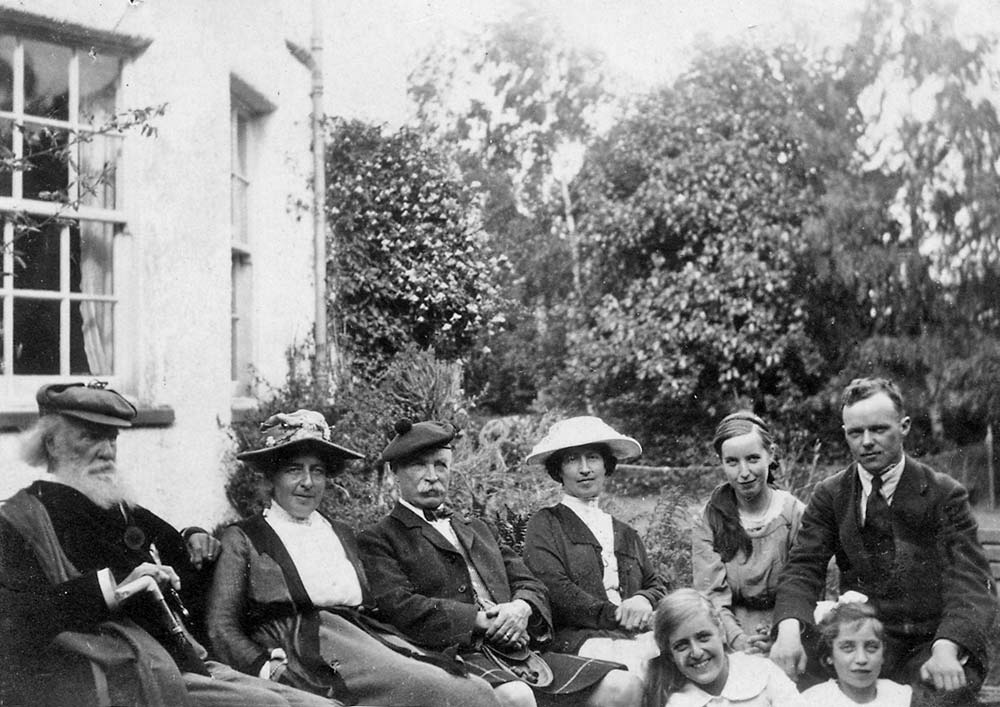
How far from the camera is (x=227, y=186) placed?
7016 millimetres

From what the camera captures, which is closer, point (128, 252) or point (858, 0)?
point (128, 252)

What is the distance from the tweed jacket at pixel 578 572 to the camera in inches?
161

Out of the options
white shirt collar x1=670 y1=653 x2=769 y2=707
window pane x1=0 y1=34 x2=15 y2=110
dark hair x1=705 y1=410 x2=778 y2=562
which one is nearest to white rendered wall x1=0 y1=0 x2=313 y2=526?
window pane x1=0 y1=34 x2=15 y2=110

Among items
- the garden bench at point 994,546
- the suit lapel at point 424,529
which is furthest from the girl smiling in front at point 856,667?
the garden bench at point 994,546

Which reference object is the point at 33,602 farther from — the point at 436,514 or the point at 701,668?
the point at 701,668

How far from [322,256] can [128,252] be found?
2844mm

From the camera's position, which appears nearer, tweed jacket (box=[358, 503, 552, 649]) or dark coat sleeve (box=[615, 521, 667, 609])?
tweed jacket (box=[358, 503, 552, 649])

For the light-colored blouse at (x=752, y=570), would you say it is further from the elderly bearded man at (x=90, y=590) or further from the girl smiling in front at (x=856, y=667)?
the elderly bearded man at (x=90, y=590)

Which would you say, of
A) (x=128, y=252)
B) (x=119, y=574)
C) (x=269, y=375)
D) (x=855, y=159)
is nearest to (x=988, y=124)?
(x=855, y=159)

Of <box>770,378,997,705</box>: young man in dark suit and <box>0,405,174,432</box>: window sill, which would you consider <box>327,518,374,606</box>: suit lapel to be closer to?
<box>770,378,997,705</box>: young man in dark suit

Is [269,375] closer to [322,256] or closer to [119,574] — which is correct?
[322,256]

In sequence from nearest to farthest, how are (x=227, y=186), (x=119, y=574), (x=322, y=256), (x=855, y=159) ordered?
(x=119, y=574) → (x=227, y=186) → (x=322, y=256) → (x=855, y=159)

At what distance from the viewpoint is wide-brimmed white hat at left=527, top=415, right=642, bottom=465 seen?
14.1 ft

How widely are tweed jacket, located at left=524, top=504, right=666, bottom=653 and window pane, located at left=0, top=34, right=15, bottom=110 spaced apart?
12.8ft
